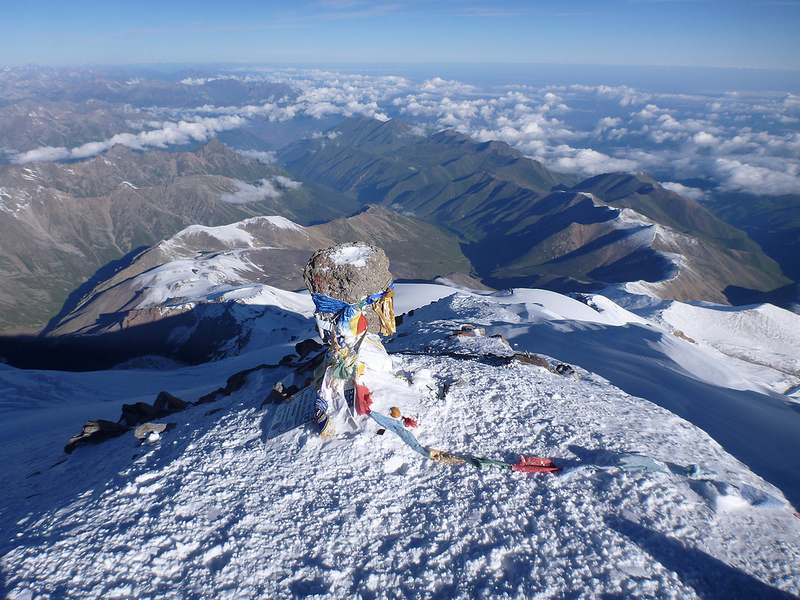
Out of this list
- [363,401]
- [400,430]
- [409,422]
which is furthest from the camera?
[363,401]

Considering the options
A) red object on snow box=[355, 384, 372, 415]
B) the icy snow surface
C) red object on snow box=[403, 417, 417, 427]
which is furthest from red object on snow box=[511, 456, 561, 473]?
red object on snow box=[355, 384, 372, 415]

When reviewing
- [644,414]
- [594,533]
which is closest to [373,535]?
[594,533]

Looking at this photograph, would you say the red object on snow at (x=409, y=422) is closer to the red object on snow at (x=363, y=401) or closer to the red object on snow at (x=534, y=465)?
the red object on snow at (x=363, y=401)

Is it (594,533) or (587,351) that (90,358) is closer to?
(587,351)

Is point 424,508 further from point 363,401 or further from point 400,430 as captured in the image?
point 363,401

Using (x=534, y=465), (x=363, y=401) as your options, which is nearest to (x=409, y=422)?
(x=363, y=401)
